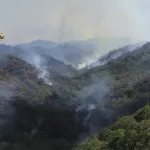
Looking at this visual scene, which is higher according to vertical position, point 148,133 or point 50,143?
point 50,143

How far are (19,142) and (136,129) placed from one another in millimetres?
124952

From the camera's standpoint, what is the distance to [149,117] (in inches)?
3666

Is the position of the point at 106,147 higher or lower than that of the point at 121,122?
lower

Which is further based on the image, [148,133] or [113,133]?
[113,133]

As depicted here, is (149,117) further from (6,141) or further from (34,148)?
(6,141)

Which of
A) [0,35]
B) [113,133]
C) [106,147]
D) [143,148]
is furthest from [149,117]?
[0,35]

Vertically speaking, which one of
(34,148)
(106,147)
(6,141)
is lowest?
(106,147)

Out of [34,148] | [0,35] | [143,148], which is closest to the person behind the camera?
[0,35]

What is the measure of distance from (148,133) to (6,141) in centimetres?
13393

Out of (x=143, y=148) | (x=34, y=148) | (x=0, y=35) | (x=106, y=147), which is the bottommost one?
(x=143, y=148)

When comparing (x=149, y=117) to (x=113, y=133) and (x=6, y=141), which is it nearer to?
(x=113, y=133)

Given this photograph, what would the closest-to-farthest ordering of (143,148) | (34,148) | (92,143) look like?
(143,148)
(92,143)
(34,148)

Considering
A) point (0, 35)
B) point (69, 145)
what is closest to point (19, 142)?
point (69, 145)

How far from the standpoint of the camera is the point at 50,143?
199 m
